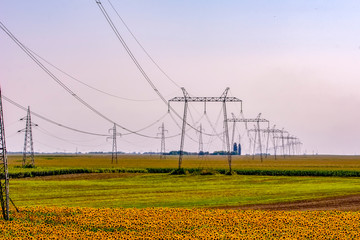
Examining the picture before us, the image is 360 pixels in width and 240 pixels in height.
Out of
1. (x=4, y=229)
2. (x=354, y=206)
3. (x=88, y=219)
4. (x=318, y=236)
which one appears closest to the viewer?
(x=318, y=236)

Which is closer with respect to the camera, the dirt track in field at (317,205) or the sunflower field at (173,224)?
the sunflower field at (173,224)

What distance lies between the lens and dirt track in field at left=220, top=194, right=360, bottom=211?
37156mm

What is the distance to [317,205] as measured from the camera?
39.5 metres

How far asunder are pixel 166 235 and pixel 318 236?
707 cm

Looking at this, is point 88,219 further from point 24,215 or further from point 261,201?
point 261,201

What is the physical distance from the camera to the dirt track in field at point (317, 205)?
1463 inches

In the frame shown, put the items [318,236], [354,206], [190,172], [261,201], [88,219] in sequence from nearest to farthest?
[318,236] → [88,219] → [354,206] → [261,201] → [190,172]

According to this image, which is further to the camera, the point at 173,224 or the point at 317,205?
the point at 317,205

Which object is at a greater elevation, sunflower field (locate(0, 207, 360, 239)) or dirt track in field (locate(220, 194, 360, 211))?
sunflower field (locate(0, 207, 360, 239))

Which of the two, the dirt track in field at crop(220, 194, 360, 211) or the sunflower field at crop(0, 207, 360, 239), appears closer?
the sunflower field at crop(0, 207, 360, 239)

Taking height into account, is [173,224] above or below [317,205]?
above

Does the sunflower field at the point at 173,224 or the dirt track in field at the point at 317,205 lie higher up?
the sunflower field at the point at 173,224

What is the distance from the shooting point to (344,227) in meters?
26.2

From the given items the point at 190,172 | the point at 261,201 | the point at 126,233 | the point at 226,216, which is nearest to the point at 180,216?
the point at 226,216
